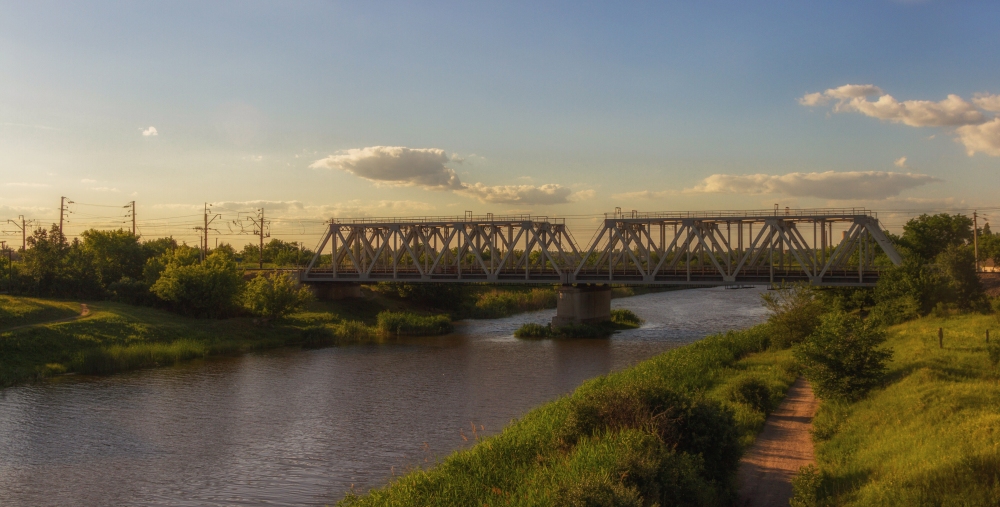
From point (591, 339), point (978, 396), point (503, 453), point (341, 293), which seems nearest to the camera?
point (503, 453)

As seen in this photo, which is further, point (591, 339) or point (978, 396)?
point (591, 339)

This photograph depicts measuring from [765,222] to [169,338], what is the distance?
163 ft

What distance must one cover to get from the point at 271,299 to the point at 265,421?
3093 cm

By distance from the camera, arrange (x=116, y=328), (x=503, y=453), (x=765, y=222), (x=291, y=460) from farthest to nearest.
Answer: (x=765, y=222) < (x=116, y=328) < (x=291, y=460) < (x=503, y=453)

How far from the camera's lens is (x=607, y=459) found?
14.4 meters

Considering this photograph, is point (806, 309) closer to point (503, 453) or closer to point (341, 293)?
point (503, 453)

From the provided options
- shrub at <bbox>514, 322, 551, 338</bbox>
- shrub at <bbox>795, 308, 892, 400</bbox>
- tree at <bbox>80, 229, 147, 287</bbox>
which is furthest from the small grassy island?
tree at <bbox>80, 229, 147, 287</bbox>

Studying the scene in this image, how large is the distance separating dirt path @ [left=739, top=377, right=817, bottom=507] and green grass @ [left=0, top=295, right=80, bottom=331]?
4203cm

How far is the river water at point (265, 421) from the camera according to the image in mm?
20453

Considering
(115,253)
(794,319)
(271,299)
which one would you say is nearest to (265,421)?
(794,319)

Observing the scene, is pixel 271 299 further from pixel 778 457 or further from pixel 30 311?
pixel 778 457

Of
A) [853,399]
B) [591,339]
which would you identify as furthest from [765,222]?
[853,399]

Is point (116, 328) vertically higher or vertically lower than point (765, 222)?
lower

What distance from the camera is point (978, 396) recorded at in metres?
20.5
